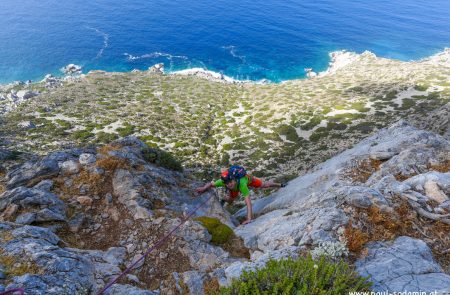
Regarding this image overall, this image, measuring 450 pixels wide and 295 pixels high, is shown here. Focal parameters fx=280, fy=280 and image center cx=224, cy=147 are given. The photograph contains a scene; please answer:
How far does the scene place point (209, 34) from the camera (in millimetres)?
129750

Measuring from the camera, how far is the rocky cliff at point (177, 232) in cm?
816

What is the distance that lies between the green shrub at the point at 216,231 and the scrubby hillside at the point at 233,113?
935 inches

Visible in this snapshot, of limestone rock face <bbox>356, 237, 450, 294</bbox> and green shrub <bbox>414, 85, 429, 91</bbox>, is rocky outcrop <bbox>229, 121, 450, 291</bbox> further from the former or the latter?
green shrub <bbox>414, 85, 429, 91</bbox>

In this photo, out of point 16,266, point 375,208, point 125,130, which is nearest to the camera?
point 16,266

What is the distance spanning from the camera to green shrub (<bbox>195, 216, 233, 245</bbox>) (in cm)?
1177

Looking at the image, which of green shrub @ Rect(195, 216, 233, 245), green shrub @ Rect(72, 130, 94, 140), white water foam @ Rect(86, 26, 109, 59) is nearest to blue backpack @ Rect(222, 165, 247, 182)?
A: green shrub @ Rect(195, 216, 233, 245)

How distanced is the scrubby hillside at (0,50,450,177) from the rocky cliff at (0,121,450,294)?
2181cm

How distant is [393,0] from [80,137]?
9000 inches

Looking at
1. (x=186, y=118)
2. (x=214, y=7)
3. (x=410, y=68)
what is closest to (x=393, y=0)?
(x=214, y=7)

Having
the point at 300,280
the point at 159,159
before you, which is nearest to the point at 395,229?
the point at 300,280

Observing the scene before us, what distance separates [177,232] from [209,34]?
130882 mm

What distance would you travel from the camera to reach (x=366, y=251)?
28.5 ft

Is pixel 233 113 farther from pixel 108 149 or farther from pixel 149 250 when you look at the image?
pixel 149 250

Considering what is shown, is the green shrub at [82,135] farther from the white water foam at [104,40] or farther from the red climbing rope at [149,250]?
the white water foam at [104,40]
